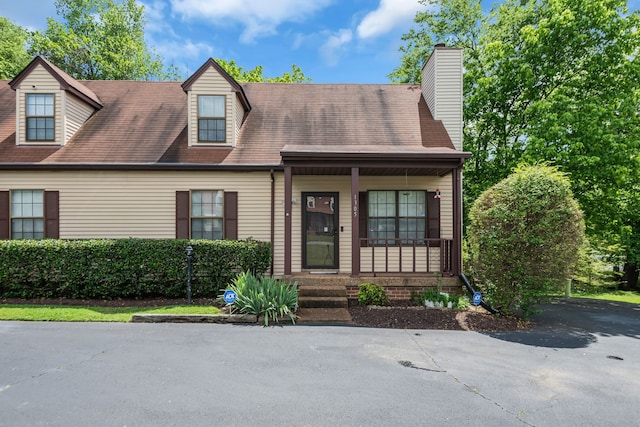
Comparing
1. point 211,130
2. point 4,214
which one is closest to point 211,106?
point 211,130

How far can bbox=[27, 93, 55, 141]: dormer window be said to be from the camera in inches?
374

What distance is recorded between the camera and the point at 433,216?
30.3 feet

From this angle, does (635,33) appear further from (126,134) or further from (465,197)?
(126,134)

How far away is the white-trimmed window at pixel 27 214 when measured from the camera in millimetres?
8992

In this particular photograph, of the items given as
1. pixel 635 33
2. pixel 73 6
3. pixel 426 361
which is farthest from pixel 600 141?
pixel 73 6

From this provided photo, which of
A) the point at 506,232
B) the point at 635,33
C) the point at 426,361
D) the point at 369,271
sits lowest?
the point at 426,361

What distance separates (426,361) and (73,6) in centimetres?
2973

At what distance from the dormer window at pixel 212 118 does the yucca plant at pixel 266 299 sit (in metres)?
4.80

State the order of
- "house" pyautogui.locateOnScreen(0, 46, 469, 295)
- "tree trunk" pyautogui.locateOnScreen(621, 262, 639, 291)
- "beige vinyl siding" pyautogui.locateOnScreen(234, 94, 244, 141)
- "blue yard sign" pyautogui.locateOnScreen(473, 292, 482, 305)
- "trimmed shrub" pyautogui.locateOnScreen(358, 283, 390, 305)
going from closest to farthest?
"blue yard sign" pyautogui.locateOnScreen(473, 292, 482, 305) → "trimmed shrub" pyautogui.locateOnScreen(358, 283, 390, 305) → "house" pyautogui.locateOnScreen(0, 46, 469, 295) → "beige vinyl siding" pyautogui.locateOnScreen(234, 94, 244, 141) → "tree trunk" pyautogui.locateOnScreen(621, 262, 639, 291)

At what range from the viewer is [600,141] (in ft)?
33.8

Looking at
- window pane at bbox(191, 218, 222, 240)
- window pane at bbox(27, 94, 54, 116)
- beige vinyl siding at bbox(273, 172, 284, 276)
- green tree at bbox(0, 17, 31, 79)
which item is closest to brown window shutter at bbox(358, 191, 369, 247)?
beige vinyl siding at bbox(273, 172, 284, 276)

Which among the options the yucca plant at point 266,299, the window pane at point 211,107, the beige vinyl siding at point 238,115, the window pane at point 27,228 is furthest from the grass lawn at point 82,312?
the window pane at point 211,107

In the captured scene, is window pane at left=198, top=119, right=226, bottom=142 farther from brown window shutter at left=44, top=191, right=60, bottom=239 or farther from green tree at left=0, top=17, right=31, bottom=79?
green tree at left=0, top=17, right=31, bottom=79

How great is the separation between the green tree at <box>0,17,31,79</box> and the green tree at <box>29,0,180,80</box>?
948 mm
